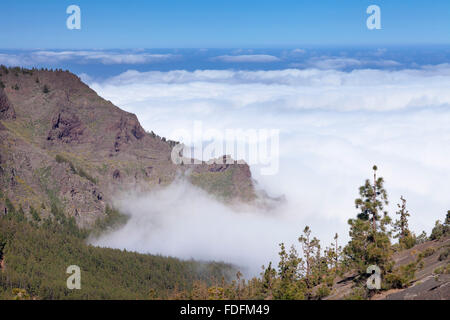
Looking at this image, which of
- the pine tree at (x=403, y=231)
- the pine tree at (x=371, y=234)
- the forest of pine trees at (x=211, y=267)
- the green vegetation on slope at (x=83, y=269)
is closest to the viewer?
the pine tree at (x=371, y=234)

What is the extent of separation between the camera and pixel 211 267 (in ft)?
614

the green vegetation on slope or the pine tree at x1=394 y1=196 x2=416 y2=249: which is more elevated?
the pine tree at x1=394 y1=196 x2=416 y2=249

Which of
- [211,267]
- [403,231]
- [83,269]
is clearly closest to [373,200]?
[403,231]

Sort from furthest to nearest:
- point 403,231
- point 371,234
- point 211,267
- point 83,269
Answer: point 211,267 → point 83,269 → point 403,231 → point 371,234

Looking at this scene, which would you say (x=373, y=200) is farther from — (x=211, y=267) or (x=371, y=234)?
(x=211, y=267)

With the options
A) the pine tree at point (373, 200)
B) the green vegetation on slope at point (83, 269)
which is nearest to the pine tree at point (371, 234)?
the pine tree at point (373, 200)

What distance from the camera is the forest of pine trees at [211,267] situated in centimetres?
5662

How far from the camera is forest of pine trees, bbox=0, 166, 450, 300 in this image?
186 ft

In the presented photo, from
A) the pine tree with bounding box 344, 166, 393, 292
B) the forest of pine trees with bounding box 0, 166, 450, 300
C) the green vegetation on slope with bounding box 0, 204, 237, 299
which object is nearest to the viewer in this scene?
the pine tree with bounding box 344, 166, 393, 292

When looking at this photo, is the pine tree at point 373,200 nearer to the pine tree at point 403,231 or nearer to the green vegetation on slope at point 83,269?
the pine tree at point 403,231

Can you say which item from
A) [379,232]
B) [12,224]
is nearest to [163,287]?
[12,224]

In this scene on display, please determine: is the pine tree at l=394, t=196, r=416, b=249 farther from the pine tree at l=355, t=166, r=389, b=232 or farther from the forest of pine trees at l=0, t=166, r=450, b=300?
the pine tree at l=355, t=166, r=389, b=232

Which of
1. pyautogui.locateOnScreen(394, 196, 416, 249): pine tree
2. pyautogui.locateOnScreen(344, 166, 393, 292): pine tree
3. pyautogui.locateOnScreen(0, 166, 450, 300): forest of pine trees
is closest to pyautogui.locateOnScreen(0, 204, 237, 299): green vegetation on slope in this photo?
pyautogui.locateOnScreen(0, 166, 450, 300): forest of pine trees
